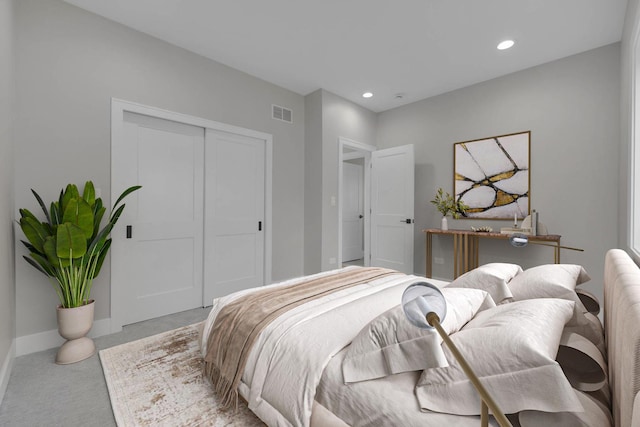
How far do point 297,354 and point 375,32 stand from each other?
9.73ft

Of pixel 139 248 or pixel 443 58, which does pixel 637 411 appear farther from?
pixel 443 58

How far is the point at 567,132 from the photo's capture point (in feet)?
10.7

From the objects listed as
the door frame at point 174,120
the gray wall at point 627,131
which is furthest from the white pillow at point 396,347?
the door frame at point 174,120

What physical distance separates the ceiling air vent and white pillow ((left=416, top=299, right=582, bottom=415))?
145 inches

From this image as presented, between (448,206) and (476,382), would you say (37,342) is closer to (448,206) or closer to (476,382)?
(476,382)

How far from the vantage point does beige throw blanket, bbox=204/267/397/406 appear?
4.80ft

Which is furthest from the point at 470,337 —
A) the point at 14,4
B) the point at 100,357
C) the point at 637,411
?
the point at 14,4

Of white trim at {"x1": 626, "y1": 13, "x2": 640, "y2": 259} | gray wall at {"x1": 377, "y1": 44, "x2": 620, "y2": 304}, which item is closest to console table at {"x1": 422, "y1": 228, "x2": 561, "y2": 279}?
gray wall at {"x1": 377, "y1": 44, "x2": 620, "y2": 304}

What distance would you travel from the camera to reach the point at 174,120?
3.08 meters

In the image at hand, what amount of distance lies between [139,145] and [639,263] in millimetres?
4159

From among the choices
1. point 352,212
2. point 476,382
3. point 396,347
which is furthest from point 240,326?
point 352,212

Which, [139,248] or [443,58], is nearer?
[139,248]

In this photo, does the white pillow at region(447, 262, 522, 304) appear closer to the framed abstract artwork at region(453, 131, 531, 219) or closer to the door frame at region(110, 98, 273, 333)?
the framed abstract artwork at region(453, 131, 531, 219)

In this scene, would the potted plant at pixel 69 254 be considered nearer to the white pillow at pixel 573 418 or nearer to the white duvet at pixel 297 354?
the white duvet at pixel 297 354
